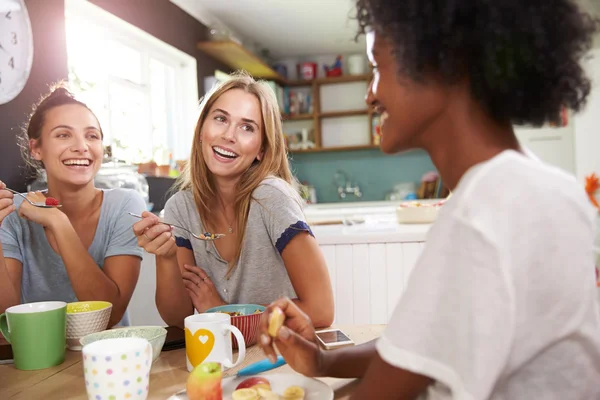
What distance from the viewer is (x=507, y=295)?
448 millimetres

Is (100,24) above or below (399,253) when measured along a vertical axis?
above

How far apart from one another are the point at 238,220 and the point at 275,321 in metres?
0.74

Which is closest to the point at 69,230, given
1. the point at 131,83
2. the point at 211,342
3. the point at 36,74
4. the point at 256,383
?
the point at 211,342

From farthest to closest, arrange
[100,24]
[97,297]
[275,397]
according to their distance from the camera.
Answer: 1. [100,24]
2. [97,297]
3. [275,397]

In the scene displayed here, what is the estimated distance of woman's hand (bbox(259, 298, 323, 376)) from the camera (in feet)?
2.30

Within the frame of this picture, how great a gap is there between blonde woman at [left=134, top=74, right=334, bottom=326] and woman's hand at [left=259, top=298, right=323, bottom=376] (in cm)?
43

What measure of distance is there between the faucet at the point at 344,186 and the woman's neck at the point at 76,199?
4267 mm

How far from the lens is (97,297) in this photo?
53.9 inches

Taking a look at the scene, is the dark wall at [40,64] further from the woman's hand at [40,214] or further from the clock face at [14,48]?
the woman's hand at [40,214]

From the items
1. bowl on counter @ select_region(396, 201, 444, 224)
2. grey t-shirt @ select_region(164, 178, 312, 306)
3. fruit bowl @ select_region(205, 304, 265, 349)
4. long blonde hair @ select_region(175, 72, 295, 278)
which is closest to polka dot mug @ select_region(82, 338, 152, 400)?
fruit bowl @ select_region(205, 304, 265, 349)

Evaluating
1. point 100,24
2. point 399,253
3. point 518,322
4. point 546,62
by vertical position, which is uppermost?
point 100,24

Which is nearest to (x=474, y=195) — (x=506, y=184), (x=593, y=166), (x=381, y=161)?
(x=506, y=184)

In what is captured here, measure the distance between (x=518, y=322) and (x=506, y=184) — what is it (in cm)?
13

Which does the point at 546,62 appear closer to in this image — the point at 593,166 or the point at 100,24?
the point at 100,24
